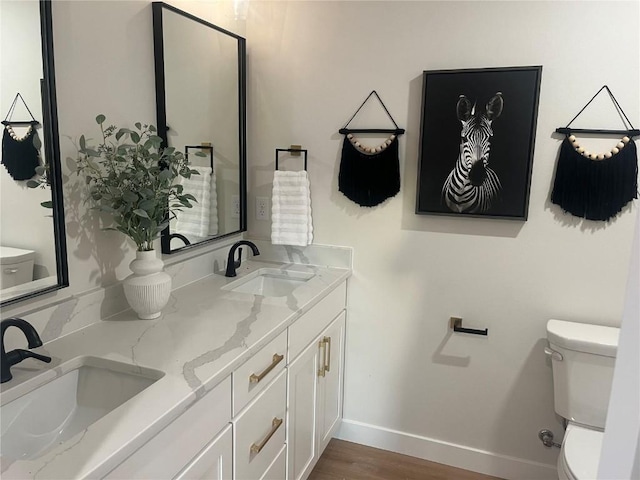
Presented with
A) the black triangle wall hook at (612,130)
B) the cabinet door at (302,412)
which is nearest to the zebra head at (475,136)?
the black triangle wall hook at (612,130)

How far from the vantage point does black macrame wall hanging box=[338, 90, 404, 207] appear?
7.18ft

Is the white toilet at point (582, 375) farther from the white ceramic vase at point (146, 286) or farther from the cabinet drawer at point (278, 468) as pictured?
the white ceramic vase at point (146, 286)

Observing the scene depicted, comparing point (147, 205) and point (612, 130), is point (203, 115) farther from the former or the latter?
point (612, 130)

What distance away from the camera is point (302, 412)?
1943mm

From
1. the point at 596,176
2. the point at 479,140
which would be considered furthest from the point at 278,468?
the point at 596,176

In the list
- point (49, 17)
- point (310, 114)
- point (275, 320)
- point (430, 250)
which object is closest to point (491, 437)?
point (430, 250)

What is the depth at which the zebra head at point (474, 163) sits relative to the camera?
2.03 metres

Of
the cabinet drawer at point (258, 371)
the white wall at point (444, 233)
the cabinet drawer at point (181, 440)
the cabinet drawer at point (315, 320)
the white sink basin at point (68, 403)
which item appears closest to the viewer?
the cabinet drawer at point (181, 440)

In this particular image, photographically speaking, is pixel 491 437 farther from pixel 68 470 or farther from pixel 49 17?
pixel 49 17

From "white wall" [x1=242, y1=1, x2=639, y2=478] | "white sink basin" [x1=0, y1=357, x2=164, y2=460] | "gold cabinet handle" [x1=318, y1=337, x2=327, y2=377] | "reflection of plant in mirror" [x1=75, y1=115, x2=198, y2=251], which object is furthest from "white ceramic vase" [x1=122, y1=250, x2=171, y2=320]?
"white wall" [x1=242, y1=1, x2=639, y2=478]

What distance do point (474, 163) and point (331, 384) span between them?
47.8 inches

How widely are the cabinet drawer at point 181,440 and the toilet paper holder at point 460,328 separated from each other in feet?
4.10

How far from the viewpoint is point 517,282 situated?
2.12 meters

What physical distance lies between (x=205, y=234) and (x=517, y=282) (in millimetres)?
1418
